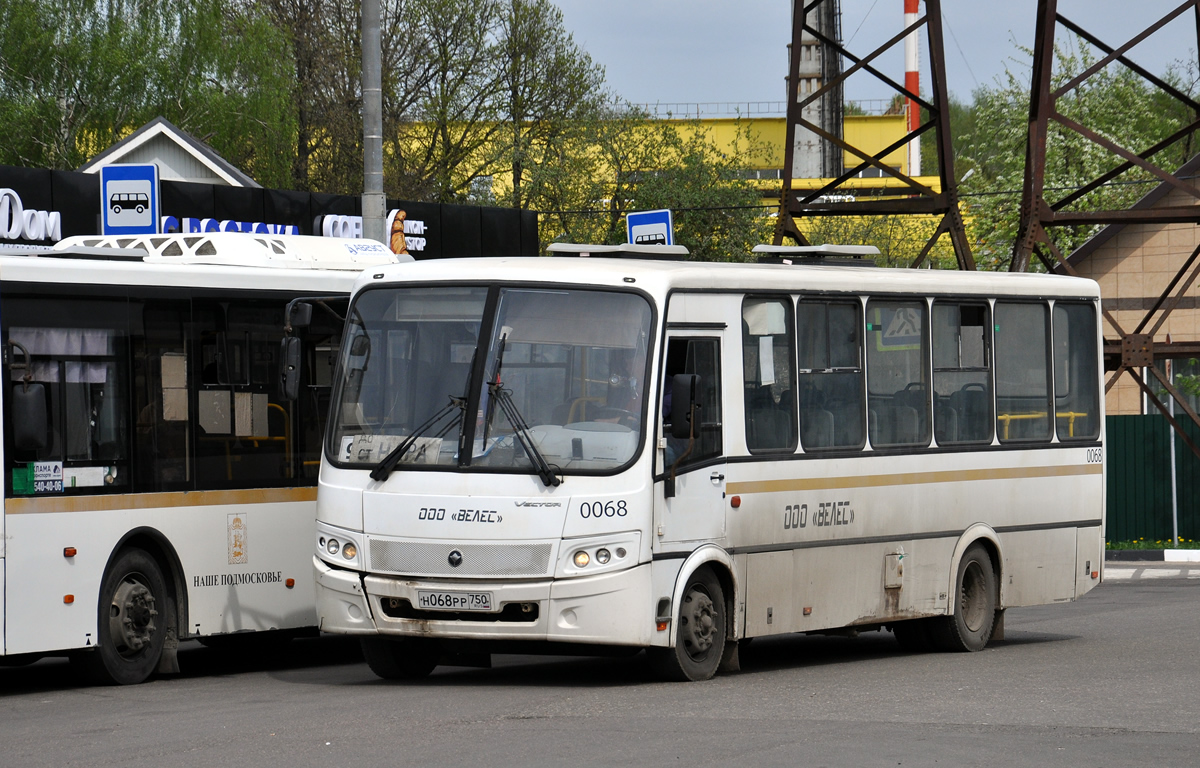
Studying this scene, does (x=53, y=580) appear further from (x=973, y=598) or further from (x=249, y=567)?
(x=973, y=598)

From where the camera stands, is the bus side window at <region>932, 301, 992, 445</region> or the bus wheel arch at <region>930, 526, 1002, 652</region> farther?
the bus wheel arch at <region>930, 526, 1002, 652</region>

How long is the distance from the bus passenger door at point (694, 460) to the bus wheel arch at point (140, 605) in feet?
11.6

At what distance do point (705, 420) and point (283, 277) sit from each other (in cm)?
362

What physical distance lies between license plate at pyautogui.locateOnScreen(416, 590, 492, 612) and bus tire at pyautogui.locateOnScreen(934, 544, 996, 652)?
16.1 feet

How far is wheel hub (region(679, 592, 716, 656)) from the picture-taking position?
12.0m

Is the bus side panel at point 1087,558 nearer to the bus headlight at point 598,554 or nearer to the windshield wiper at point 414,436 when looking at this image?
the bus headlight at point 598,554

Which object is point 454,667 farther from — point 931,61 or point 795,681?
point 931,61

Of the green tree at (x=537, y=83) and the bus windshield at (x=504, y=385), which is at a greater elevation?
Result: the green tree at (x=537, y=83)

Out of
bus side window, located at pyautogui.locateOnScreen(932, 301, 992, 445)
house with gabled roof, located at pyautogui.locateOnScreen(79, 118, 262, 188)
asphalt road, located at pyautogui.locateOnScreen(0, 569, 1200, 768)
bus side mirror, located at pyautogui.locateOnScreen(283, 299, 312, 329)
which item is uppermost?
house with gabled roof, located at pyautogui.locateOnScreen(79, 118, 262, 188)

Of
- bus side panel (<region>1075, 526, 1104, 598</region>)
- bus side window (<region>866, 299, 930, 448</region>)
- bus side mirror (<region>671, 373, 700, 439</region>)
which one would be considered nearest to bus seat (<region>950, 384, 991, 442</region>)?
bus side window (<region>866, 299, 930, 448</region>)

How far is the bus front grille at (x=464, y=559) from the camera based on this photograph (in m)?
11.3

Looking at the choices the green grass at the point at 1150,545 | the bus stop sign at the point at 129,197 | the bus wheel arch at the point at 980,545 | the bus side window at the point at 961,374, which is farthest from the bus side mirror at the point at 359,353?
the green grass at the point at 1150,545

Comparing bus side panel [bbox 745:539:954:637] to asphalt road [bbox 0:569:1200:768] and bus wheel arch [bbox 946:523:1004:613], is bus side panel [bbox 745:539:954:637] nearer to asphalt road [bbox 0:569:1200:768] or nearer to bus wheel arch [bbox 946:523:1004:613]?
bus wheel arch [bbox 946:523:1004:613]

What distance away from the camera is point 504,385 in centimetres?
1162
